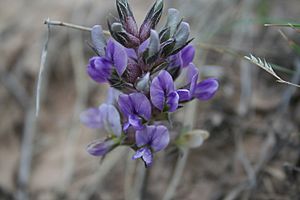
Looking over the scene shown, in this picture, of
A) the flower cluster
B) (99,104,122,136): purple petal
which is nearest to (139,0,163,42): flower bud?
the flower cluster

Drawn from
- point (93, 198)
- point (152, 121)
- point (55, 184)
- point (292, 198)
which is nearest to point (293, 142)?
point (292, 198)

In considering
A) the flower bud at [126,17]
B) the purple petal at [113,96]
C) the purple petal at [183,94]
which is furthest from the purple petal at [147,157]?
the flower bud at [126,17]

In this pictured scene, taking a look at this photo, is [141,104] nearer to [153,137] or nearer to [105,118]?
[153,137]

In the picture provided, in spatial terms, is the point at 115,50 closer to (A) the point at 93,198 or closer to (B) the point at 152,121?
(B) the point at 152,121

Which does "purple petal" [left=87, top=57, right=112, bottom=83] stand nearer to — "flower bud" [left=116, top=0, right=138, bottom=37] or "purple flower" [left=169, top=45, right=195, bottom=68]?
"flower bud" [left=116, top=0, right=138, bottom=37]

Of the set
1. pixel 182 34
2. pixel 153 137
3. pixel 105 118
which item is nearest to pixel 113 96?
pixel 105 118

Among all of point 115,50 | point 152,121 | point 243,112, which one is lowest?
point 243,112
